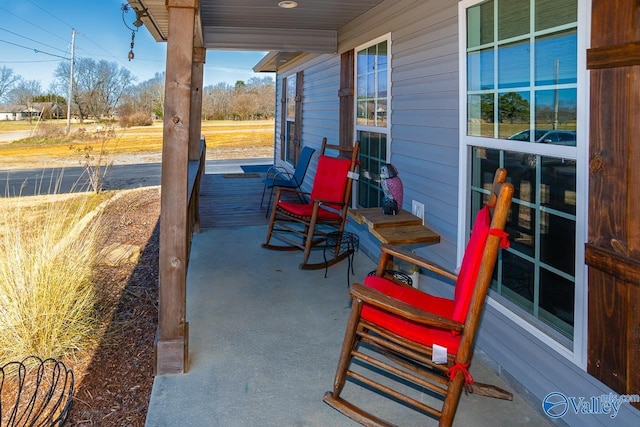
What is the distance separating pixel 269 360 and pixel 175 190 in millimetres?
1009

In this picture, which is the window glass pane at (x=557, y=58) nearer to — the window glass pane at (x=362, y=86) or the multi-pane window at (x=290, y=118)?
the window glass pane at (x=362, y=86)

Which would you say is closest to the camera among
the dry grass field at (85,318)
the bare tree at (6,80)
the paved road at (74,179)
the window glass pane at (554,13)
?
the window glass pane at (554,13)

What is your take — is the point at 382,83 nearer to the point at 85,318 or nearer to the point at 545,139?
the point at 545,139

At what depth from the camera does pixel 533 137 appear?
7.21 ft

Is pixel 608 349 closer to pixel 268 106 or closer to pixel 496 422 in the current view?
pixel 496 422

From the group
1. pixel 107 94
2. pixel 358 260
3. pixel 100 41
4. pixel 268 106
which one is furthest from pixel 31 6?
pixel 358 260

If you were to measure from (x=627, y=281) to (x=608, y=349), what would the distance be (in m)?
0.26

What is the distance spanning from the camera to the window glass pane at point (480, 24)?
255 cm

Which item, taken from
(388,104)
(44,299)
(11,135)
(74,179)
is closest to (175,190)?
(44,299)

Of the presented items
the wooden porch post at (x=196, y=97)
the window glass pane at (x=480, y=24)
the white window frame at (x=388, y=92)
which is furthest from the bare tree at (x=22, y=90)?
the window glass pane at (x=480, y=24)

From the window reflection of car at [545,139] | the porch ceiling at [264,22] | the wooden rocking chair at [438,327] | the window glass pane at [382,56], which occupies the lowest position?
the wooden rocking chair at [438,327]

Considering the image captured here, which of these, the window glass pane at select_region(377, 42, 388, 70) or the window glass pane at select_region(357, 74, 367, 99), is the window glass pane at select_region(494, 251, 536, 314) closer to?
the window glass pane at select_region(377, 42, 388, 70)

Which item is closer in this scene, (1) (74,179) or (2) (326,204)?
(2) (326,204)

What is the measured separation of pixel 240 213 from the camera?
21.3 ft
